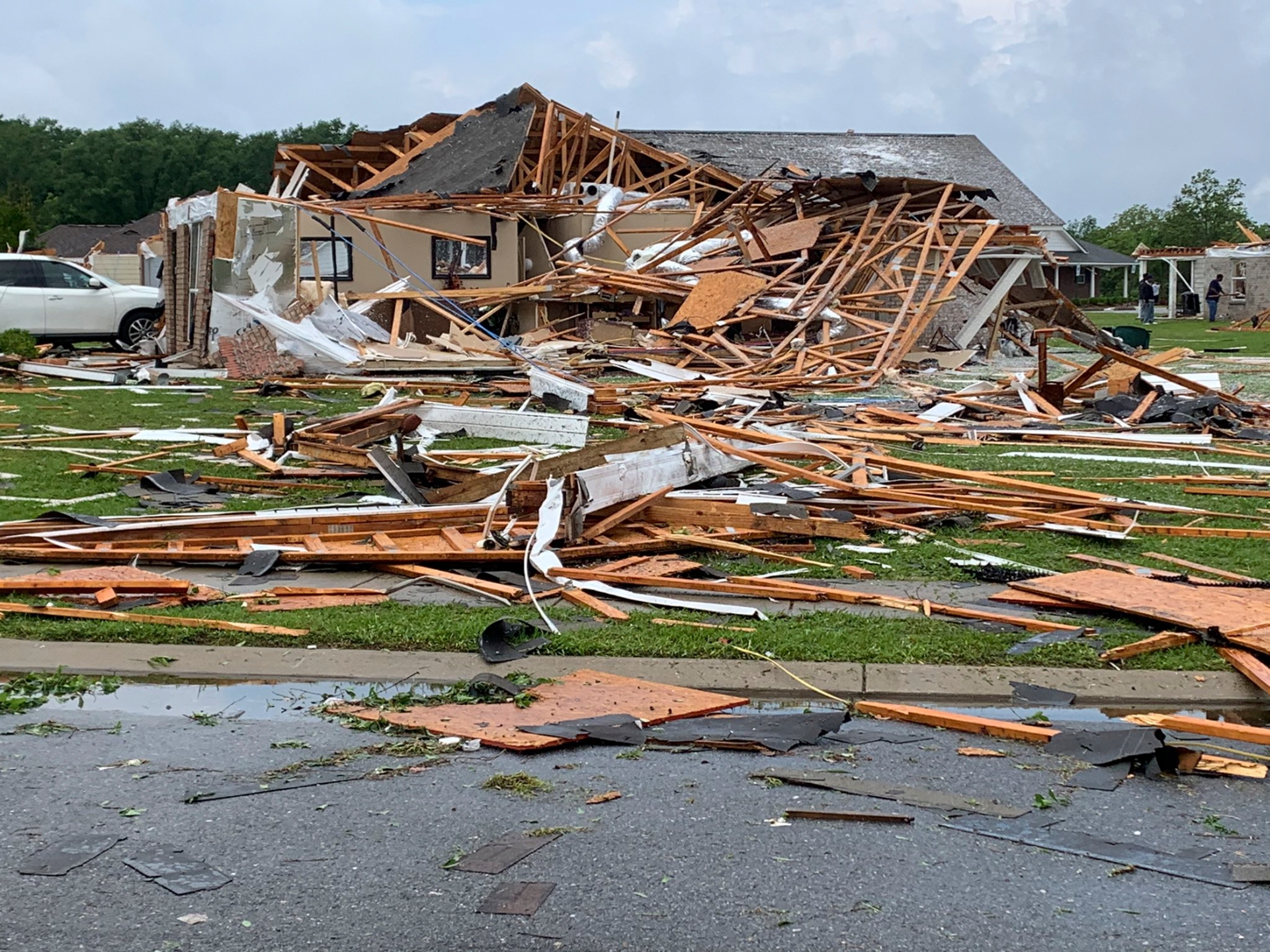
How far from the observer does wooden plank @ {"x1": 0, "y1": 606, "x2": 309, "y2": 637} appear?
6.16 meters

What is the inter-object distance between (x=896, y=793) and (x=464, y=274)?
23897 millimetres

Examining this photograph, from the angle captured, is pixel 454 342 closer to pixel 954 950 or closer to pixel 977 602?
pixel 977 602

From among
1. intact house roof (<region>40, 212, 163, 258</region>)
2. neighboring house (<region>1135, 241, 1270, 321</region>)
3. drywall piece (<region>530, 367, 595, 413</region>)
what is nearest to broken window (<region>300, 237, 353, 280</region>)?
drywall piece (<region>530, 367, 595, 413</region>)

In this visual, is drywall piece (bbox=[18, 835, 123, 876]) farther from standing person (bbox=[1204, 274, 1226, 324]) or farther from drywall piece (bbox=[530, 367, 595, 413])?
standing person (bbox=[1204, 274, 1226, 324])

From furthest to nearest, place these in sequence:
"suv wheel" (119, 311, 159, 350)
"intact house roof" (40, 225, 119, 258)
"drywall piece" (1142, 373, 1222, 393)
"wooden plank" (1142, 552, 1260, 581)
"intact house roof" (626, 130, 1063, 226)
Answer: "intact house roof" (40, 225, 119, 258) → "intact house roof" (626, 130, 1063, 226) → "suv wheel" (119, 311, 159, 350) → "drywall piece" (1142, 373, 1222, 393) → "wooden plank" (1142, 552, 1260, 581)

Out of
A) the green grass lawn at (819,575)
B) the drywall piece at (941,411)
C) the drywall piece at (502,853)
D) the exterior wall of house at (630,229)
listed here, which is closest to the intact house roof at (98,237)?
the exterior wall of house at (630,229)

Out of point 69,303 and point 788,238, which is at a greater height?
point 788,238

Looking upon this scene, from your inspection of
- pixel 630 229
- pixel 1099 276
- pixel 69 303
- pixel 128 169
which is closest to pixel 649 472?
pixel 630 229

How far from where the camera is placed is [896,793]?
425 centimetres

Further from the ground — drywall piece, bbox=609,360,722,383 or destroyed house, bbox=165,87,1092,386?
destroyed house, bbox=165,87,1092,386

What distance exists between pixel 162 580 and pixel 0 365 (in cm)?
1639

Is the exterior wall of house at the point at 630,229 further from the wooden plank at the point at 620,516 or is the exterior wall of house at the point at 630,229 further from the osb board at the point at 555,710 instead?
the osb board at the point at 555,710

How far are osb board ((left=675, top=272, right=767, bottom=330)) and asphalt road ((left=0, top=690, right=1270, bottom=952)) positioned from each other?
18.5 m

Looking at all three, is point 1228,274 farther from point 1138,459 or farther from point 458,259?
point 1138,459
